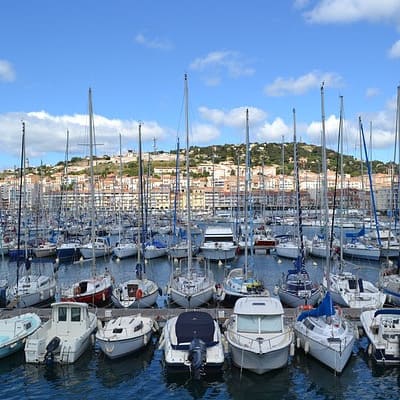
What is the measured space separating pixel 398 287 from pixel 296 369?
36.2 feet

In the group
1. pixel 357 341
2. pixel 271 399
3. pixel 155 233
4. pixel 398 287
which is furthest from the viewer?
pixel 155 233

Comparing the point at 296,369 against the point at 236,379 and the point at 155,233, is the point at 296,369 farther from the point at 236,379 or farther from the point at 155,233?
the point at 155,233

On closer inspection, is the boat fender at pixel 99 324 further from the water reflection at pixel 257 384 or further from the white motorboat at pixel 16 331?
the water reflection at pixel 257 384

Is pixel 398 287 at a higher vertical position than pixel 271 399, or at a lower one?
higher

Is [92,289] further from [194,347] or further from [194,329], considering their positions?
[194,347]

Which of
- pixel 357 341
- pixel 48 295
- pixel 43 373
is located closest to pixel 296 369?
pixel 357 341

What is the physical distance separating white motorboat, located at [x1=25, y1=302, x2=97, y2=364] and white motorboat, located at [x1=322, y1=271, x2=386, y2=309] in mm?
11498

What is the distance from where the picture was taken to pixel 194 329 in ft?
61.9

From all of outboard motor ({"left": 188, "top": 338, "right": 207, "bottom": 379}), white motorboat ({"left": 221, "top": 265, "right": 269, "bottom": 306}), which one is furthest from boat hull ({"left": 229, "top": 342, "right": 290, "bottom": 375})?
white motorboat ({"left": 221, "top": 265, "right": 269, "bottom": 306})

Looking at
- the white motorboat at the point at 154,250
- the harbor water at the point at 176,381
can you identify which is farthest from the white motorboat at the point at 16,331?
the white motorboat at the point at 154,250

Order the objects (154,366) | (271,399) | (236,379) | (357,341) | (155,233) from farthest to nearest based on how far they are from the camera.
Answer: (155,233) → (357,341) → (154,366) → (236,379) → (271,399)

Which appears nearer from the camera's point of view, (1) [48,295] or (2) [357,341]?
(2) [357,341]

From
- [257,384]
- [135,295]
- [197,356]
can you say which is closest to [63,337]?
[197,356]

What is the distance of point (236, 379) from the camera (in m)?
17.7
